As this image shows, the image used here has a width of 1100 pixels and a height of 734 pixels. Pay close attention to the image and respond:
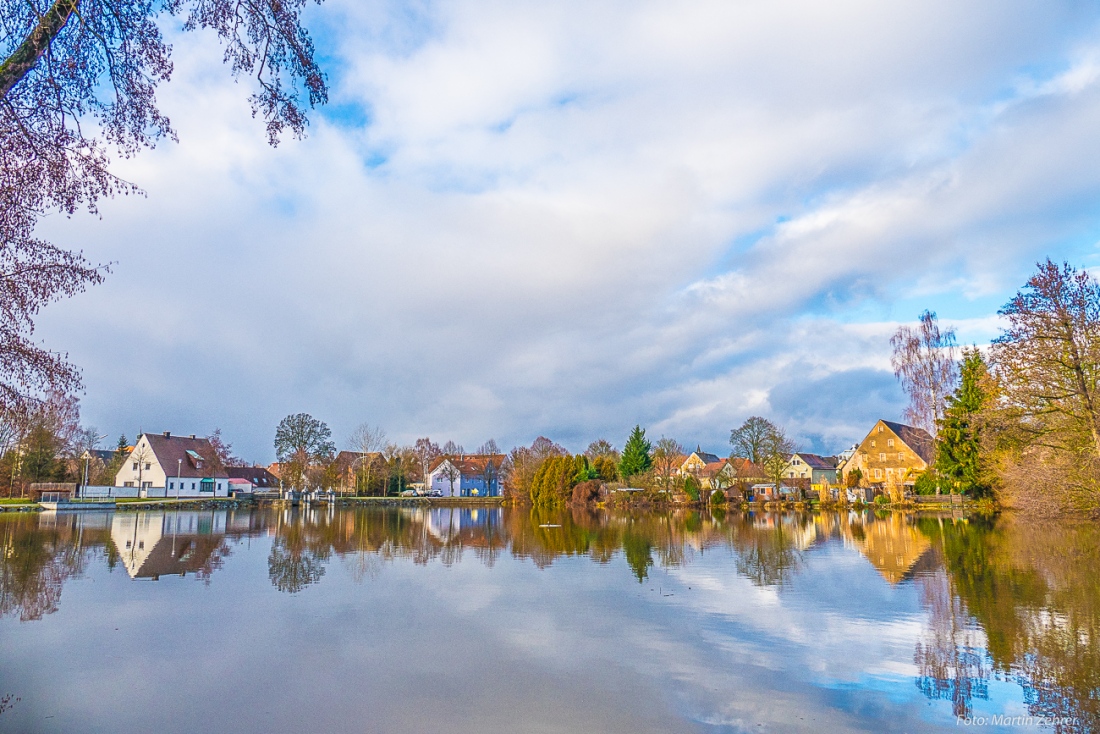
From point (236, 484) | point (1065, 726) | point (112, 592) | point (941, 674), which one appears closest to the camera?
point (1065, 726)

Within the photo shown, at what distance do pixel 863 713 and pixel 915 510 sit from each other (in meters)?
45.1

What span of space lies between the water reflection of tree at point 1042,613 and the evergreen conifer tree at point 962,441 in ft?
70.8

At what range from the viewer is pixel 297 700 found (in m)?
6.45

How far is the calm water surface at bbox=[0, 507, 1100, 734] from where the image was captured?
608cm

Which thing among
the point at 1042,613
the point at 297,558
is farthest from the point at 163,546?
the point at 1042,613

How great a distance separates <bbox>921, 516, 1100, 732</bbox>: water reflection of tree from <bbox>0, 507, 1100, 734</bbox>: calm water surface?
4 cm

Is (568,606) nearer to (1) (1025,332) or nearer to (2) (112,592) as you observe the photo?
(2) (112,592)

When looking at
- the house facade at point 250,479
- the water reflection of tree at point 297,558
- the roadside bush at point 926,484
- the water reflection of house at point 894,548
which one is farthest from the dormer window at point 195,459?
the roadside bush at point 926,484

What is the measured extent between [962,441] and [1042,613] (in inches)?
1426

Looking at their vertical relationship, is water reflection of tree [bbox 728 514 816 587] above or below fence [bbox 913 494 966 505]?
above

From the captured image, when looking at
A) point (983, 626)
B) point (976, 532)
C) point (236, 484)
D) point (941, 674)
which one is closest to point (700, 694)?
point (941, 674)

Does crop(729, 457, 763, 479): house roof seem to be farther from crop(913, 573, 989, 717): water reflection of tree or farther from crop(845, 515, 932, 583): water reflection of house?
crop(913, 573, 989, 717): water reflection of tree

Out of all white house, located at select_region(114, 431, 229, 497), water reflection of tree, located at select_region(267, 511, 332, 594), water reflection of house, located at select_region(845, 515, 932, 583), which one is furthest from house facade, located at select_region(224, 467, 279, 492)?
water reflection of house, located at select_region(845, 515, 932, 583)

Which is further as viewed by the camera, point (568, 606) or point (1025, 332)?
point (1025, 332)
